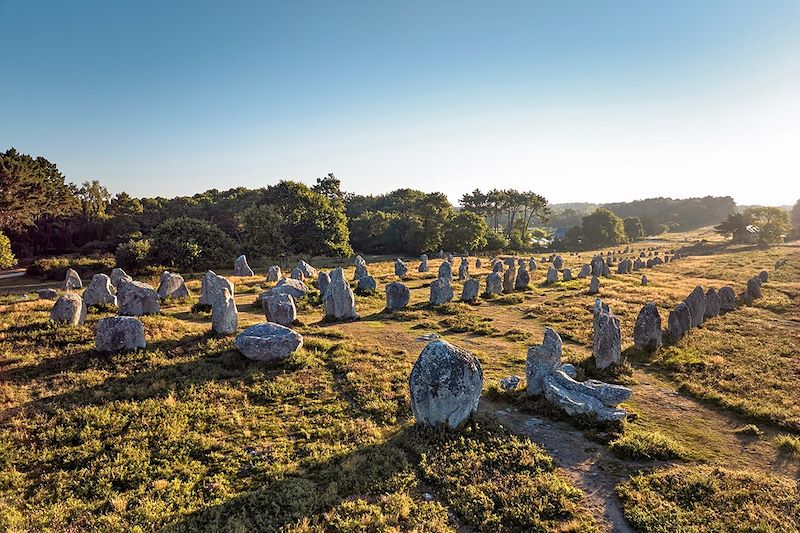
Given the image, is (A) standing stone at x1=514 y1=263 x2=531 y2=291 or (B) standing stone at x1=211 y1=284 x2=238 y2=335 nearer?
(B) standing stone at x1=211 y1=284 x2=238 y2=335

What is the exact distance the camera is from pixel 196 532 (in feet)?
26.2

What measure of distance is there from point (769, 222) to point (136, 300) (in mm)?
103515

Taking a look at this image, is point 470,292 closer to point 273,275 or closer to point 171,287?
point 273,275

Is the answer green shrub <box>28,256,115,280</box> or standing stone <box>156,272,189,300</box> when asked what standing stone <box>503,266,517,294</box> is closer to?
standing stone <box>156,272,189,300</box>

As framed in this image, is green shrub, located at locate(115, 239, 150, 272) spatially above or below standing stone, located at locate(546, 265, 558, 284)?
above

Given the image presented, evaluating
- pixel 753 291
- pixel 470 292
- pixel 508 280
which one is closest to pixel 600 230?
pixel 753 291

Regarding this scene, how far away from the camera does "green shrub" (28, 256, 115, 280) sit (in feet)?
137

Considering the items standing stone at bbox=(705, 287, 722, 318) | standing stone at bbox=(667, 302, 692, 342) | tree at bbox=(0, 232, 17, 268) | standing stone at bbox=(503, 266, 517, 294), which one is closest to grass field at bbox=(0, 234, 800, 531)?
standing stone at bbox=(667, 302, 692, 342)

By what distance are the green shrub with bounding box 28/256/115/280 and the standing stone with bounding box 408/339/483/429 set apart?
4431 centimetres

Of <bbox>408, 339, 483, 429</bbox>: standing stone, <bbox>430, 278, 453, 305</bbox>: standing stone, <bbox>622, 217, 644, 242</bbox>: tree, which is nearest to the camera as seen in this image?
<bbox>408, 339, 483, 429</bbox>: standing stone

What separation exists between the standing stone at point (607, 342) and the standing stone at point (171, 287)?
25800 millimetres

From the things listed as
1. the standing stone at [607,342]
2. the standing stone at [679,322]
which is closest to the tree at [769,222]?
the standing stone at [679,322]

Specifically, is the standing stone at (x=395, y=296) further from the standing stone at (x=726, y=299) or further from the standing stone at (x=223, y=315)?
the standing stone at (x=726, y=299)

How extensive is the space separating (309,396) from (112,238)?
2522 inches
